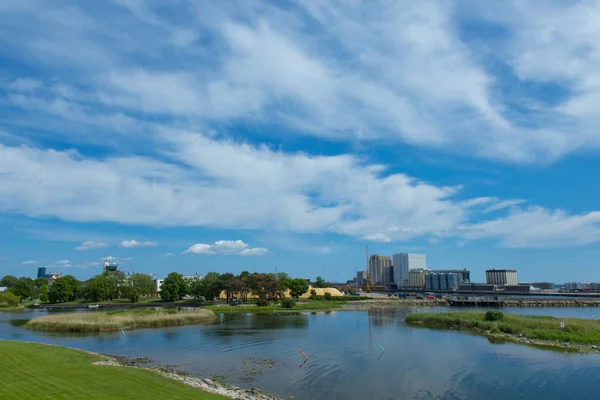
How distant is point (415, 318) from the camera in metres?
78.4

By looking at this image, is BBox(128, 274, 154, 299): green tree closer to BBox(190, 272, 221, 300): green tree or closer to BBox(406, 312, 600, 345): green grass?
BBox(190, 272, 221, 300): green tree

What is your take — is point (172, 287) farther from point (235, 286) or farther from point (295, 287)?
point (295, 287)

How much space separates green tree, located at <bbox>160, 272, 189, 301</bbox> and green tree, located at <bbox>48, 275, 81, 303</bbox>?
32889 millimetres

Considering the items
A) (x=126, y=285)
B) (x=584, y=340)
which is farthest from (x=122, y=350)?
(x=126, y=285)

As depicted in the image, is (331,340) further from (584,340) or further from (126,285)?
(126,285)

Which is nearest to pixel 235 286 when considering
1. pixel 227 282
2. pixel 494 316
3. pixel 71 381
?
pixel 227 282

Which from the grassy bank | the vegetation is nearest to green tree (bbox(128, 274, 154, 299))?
the vegetation

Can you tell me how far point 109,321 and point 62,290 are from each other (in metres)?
91.3

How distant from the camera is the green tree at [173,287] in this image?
135 meters

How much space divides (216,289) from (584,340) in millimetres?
97073

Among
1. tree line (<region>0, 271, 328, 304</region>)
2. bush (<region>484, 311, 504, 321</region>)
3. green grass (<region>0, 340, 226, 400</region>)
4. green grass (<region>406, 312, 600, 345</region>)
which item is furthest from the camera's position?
tree line (<region>0, 271, 328, 304</region>)

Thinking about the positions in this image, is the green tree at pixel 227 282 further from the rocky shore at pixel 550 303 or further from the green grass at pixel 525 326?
the rocky shore at pixel 550 303

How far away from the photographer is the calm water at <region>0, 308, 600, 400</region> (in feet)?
101

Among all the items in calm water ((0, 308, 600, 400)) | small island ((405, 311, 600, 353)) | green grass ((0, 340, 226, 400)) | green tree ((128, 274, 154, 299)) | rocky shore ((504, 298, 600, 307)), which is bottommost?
rocky shore ((504, 298, 600, 307))
